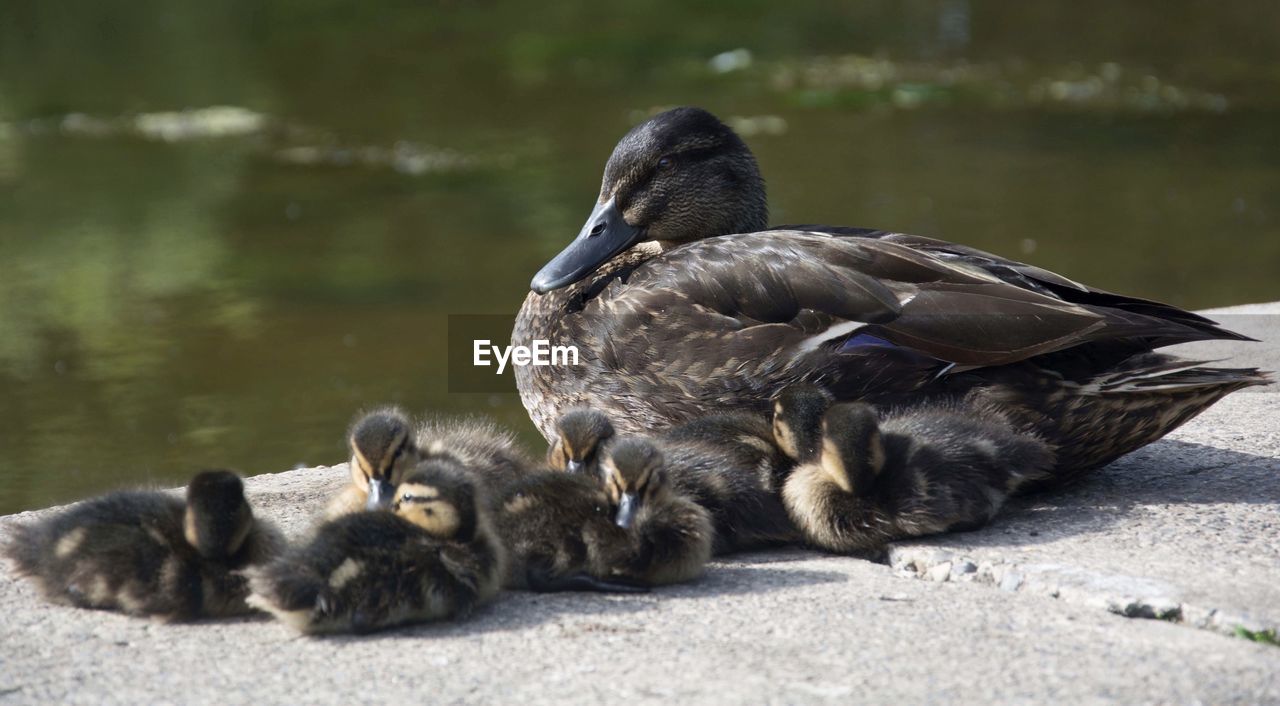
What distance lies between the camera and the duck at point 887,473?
12.5ft

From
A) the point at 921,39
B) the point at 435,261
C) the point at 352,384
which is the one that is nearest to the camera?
the point at 352,384

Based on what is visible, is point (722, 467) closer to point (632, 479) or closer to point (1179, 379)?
point (632, 479)

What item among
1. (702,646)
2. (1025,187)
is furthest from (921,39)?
(702,646)

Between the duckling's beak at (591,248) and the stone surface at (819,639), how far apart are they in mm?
1386

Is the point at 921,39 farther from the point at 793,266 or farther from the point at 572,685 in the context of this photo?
the point at 572,685

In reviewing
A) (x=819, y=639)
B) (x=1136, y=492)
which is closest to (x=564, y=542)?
(x=819, y=639)

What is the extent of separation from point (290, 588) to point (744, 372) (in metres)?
1.60

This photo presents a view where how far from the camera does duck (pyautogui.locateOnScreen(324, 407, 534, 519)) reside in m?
3.67

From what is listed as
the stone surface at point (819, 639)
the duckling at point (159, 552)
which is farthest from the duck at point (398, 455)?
the stone surface at point (819, 639)

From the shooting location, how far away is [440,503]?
3.39 meters

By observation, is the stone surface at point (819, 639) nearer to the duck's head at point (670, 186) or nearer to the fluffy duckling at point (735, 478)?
the fluffy duckling at point (735, 478)

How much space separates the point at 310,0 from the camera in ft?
63.1

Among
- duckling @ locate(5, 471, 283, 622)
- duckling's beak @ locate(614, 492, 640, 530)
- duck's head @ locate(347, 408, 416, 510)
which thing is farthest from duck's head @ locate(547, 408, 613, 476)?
duckling @ locate(5, 471, 283, 622)

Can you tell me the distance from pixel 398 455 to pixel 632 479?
0.55 m
